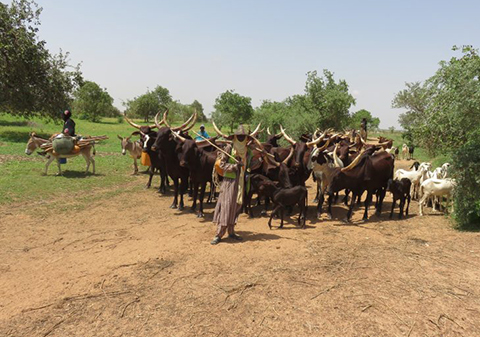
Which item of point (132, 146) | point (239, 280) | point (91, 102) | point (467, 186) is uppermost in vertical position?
point (91, 102)

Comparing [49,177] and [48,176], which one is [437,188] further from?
[48,176]

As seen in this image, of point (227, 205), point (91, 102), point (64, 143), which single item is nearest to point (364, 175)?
point (227, 205)

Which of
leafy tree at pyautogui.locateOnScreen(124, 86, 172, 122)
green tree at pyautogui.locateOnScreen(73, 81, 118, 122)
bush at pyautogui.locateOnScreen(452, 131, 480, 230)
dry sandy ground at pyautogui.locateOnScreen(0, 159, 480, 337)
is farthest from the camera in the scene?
leafy tree at pyautogui.locateOnScreen(124, 86, 172, 122)

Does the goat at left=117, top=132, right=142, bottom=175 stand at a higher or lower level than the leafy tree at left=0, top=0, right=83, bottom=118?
lower

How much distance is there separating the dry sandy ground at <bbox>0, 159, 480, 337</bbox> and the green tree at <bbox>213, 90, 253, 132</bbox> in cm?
→ 4040

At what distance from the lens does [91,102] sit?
5219 centimetres

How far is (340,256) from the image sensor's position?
5.68 metres

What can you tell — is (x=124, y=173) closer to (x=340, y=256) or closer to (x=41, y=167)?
(x=41, y=167)

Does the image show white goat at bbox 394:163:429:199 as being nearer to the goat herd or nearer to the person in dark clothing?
the goat herd

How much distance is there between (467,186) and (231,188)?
17.8ft

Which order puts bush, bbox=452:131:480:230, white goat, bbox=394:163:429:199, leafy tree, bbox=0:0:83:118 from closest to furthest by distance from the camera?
bush, bbox=452:131:480:230 → white goat, bbox=394:163:429:199 → leafy tree, bbox=0:0:83:118

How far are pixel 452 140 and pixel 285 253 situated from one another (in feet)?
20.5

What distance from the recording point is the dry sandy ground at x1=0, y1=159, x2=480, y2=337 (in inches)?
151

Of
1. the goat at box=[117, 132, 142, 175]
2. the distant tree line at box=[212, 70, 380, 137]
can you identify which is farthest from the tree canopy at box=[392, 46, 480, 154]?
the distant tree line at box=[212, 70, 380, 137]
